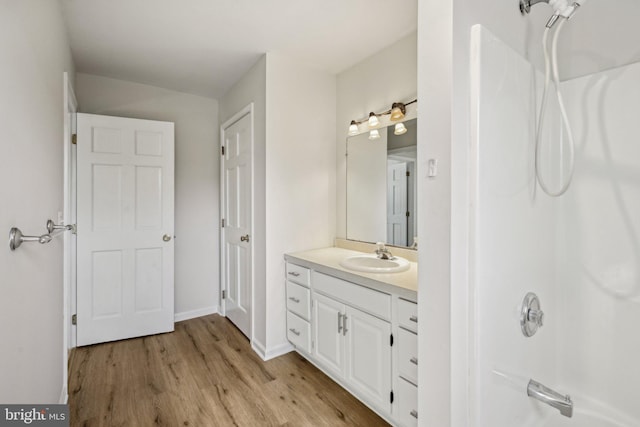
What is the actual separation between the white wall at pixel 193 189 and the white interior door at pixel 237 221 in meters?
0.22

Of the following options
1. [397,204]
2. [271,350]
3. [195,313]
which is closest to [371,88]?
[397,204]

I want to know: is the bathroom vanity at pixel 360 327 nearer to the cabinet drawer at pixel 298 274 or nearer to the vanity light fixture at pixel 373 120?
the cabinet drawer at pixel 298 274

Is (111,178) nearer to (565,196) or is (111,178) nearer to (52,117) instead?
(52,117)

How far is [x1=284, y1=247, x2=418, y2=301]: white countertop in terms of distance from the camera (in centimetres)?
154

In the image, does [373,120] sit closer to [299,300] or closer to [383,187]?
[383,187]

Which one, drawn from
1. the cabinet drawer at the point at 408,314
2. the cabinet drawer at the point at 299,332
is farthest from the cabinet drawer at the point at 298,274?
the cabinet drawer at the point at 408,314

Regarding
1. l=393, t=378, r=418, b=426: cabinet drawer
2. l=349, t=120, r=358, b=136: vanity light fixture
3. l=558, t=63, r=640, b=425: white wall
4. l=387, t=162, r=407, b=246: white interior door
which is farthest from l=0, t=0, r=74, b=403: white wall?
l=558, t=63, r=640, b=425: white wall

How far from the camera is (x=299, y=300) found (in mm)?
2350

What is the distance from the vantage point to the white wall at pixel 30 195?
0.93 metres

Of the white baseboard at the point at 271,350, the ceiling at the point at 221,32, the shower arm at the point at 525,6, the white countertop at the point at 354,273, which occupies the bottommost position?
the white baseboard at the point at 271,350

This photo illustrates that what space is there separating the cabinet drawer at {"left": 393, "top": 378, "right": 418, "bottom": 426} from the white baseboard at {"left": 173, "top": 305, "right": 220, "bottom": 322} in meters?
2.46

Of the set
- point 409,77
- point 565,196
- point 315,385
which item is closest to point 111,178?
point 315,385

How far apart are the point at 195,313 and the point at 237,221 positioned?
3.99 feet

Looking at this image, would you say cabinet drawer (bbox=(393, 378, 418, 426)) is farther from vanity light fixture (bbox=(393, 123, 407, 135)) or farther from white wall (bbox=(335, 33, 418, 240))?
vanity light fixture (bbox=(393, 123, 407, 135))
